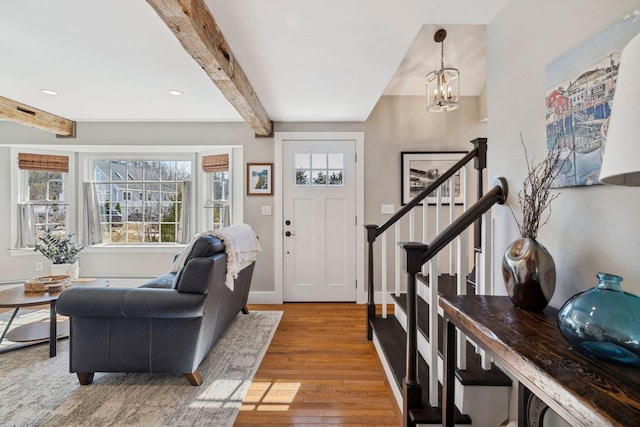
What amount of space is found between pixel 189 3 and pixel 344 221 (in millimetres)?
2647

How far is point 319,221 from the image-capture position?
3.62 meters

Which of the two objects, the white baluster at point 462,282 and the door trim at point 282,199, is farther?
the door trim at point 282,199

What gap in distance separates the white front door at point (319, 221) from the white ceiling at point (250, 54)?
444 mm

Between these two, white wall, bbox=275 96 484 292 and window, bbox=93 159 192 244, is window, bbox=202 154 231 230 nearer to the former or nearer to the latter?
window, bbox=93 159 192 244

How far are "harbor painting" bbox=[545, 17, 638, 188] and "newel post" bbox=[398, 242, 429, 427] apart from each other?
61 centimetres

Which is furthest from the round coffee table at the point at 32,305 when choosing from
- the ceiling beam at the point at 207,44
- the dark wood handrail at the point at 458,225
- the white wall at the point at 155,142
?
the dark wood handrail at the point at 458,225

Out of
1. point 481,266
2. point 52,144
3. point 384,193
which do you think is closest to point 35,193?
point 52,144

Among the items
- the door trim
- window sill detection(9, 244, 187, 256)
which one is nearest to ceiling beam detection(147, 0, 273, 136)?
the door trim

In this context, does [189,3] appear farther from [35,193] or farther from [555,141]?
[35,193]

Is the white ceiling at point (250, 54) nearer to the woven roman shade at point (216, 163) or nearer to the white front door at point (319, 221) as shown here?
the white front door at point (319, 221)

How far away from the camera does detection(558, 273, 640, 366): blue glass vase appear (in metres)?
0.66

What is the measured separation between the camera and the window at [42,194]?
12.8 feet

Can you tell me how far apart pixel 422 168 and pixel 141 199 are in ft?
12.5

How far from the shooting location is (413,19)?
1678 mm
